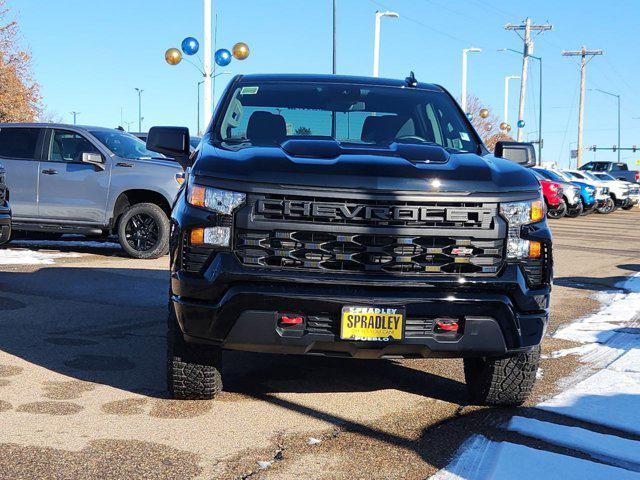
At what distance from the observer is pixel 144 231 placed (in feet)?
40.8

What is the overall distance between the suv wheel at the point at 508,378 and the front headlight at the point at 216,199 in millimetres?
1742

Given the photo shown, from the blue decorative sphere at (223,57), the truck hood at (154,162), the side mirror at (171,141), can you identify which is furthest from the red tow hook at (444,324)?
the blue decorative sphere at (223,57)

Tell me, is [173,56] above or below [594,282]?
above

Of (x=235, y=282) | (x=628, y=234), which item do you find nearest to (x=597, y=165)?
(x=628, y=234)

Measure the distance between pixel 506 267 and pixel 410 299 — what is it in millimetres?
561

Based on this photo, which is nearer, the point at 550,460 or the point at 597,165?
the point at 550,460

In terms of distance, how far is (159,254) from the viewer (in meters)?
12.4

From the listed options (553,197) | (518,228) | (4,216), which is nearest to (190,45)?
(4,216)

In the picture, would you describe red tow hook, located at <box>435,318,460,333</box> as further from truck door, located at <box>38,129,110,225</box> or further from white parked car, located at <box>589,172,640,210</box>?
white parked car, located at <box>589,172,640,210</box>

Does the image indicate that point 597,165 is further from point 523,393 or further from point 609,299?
point 523,393

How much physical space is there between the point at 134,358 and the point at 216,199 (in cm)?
206

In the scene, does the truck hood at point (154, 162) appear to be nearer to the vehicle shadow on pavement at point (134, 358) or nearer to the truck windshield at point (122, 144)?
the truck windshield at point (122, 144)

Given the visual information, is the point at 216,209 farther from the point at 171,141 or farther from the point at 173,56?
the point at 173,56

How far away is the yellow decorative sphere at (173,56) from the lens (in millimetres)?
20703
